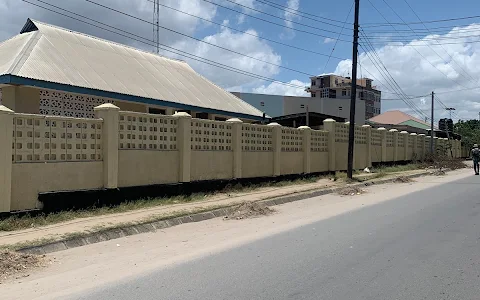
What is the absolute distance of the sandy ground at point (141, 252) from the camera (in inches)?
206

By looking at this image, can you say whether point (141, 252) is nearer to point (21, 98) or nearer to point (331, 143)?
point (21, 98)

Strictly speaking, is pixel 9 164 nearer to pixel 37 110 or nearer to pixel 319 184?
pixel 37 110

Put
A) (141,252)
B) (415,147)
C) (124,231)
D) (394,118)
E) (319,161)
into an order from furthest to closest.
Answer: (394,118)
(415,147)
(319,161)
(124,231)
(141,252)

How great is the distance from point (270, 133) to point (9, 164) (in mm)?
9319

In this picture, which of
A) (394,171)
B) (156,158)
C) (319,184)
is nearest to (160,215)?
(156,158)

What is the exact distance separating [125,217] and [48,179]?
171 cm

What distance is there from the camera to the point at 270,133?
1559cm

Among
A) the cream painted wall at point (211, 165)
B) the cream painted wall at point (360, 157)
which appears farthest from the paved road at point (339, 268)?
the cream painted wall at point (360, 157)

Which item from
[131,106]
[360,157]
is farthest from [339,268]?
[360,157]

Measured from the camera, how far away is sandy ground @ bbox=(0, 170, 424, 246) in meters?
7.35

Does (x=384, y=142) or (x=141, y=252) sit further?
(x=384, y=142)

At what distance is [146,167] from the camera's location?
10820mm

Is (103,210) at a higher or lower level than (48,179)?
lower

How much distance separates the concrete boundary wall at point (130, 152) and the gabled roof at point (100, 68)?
11.9ft
